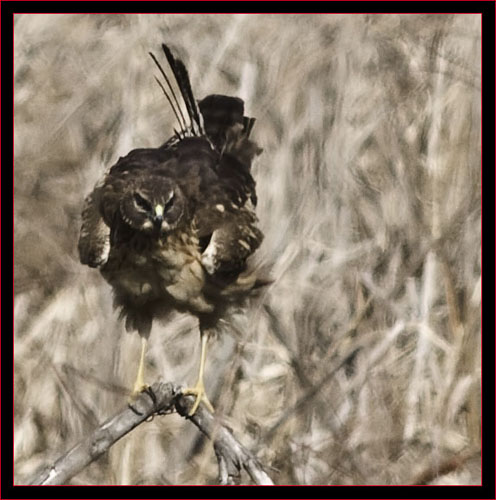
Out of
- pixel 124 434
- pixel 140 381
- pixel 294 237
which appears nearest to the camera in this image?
pixel 124 434

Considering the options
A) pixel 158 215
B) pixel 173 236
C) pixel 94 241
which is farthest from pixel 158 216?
pixel 94 241

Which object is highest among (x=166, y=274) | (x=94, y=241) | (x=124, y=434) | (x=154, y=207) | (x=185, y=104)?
(x=185, y=104)

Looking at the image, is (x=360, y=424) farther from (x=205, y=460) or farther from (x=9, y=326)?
(x=9, y=326)

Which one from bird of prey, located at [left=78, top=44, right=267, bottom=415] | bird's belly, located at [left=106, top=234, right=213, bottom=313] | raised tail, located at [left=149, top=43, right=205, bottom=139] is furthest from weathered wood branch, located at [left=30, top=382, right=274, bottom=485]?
raised tail, located at [left=149, top=43, right=205, bottom=139]

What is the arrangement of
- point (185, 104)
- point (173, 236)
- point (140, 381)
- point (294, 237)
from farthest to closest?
1. point (294, 237)
2. point (185, 104)
3. point (140, 381)
4. point (173, 236)

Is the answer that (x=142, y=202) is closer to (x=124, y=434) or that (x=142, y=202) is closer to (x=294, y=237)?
(x=294, y=237)

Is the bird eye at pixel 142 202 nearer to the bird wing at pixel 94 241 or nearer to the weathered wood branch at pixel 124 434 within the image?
the bird wing at pixel 94 241
